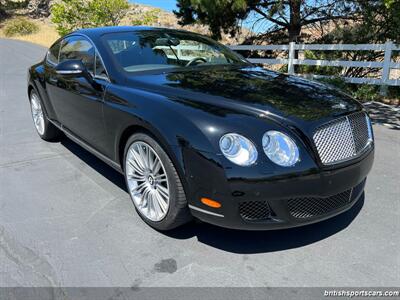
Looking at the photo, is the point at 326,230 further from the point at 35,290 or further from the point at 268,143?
the point at 35,290

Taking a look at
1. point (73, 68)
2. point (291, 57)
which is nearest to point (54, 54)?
point (73, 68)

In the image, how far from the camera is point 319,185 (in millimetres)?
2684

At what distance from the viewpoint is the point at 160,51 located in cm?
401

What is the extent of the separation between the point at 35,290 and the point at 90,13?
686 inches

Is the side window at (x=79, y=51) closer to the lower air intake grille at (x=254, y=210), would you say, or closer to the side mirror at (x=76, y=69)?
the side mirror at (x=76, y=69)

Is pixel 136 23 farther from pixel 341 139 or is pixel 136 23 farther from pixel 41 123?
pixel 341 139

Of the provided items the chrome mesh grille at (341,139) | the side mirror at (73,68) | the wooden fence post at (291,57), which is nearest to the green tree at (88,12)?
the wooden fence post at (291,57)

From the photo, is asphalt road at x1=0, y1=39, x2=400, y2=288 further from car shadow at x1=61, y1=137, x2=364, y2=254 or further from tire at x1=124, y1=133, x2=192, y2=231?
tire at x1=124, y1=133, x2=192, y2=231

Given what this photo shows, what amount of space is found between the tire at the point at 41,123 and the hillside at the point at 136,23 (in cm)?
903

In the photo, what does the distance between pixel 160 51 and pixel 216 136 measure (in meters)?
1.72

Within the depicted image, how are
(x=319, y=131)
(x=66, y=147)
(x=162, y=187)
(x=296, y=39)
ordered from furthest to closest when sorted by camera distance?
(x=296, y=39) < (x=66, y=147) < (x=162, y=187) < (x=319, y=131)

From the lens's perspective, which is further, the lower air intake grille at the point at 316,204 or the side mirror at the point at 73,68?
the side mirror at the point at 73,68

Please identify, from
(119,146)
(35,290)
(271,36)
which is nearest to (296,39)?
(271,36)

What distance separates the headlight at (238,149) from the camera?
2.57m
